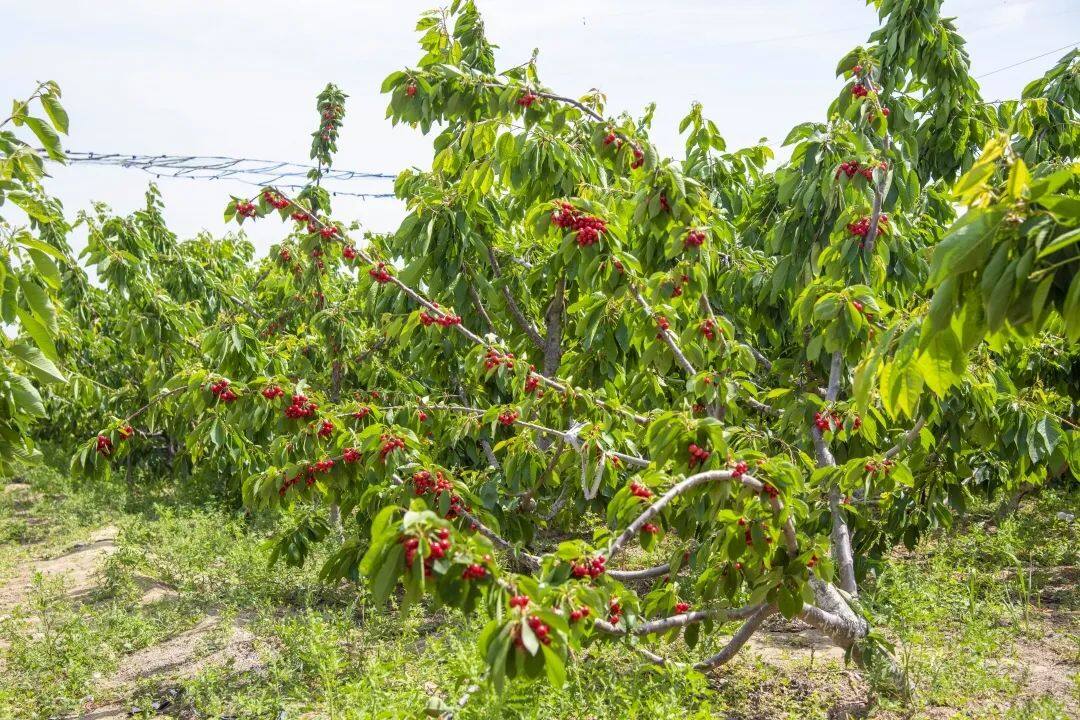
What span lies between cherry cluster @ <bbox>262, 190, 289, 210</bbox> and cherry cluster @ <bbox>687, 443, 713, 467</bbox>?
8.61 ft

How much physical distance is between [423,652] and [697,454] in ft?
7.98

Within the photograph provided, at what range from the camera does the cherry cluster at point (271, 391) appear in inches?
144

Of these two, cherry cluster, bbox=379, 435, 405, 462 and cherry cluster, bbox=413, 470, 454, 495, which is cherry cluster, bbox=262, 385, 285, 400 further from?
cherry cluster, bbox=413, 470, 454, 495

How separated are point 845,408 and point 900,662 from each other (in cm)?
130

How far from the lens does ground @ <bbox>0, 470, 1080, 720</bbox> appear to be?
3.42m

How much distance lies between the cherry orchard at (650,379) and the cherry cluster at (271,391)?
0.01 m

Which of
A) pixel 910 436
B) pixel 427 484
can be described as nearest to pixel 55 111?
pixel 427 484

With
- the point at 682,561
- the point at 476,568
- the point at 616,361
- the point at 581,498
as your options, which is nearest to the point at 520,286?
the point at 616,361

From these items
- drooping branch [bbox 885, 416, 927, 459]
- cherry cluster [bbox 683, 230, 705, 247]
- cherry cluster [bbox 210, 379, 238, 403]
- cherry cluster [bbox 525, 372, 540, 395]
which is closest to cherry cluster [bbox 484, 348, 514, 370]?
cherry cluster [bbox 525, 372, 540, 395]

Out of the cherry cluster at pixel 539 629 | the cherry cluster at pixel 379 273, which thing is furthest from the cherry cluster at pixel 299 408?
the cherry cluster at pixel 539 629

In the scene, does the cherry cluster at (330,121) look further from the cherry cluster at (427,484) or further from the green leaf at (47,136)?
the cherry cluster at (427,484)

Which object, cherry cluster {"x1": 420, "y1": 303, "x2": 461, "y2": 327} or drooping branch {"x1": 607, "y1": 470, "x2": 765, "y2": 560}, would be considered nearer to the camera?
drooping branch {"x1": 607, "y1": 470, "x2": 765, "y2": 560}

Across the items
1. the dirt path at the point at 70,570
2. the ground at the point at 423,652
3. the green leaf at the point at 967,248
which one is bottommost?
the dirt path at the point at 70,570

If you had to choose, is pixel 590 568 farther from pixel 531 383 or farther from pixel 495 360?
pixel 495 360
